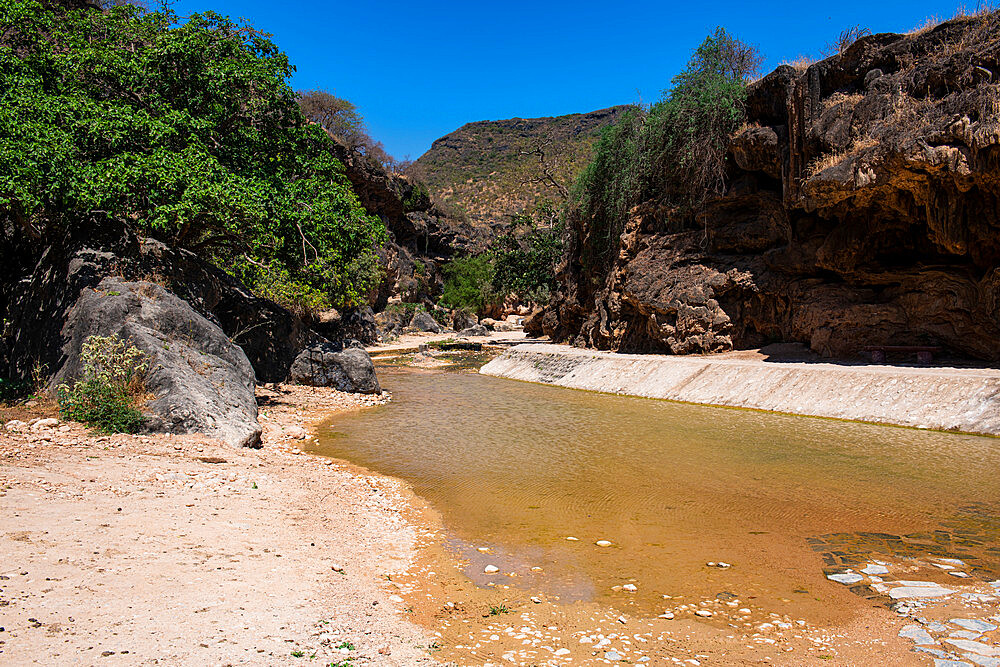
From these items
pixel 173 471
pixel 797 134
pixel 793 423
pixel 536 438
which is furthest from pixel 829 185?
pixel 173 471

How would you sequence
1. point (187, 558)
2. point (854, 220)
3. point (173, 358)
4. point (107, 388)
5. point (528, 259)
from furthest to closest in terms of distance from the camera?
point (528, 259)
point (854, 220)
point (173, 358)
point (107, 388)
point (187, 558)

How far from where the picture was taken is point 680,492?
913cm

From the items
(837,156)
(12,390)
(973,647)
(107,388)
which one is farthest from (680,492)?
(837,156)

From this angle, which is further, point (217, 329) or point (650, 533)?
point (217, 329)

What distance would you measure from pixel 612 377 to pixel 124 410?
17.0 m

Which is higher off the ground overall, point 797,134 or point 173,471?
point 797,134

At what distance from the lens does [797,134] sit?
21.2 metres

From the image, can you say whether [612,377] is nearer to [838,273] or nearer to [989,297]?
[838,273]

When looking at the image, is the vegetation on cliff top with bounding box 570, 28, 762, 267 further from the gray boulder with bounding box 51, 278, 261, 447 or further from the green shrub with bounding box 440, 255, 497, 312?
the green shrub with bounding box 440, 255, 497, 312

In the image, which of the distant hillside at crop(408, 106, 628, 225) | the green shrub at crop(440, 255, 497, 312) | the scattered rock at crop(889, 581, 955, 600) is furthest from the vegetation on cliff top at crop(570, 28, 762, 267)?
the distant hillside at crop(408, 106, 628, 225)

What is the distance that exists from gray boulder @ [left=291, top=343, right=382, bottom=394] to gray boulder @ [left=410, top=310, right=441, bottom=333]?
3745 centimetres

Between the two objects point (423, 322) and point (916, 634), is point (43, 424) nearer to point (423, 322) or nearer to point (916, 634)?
point (916, 634)

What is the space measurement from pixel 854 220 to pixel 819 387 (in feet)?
26.0

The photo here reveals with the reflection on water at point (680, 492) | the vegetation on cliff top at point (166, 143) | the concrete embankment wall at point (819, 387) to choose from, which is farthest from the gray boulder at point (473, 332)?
the reflection on water at point (680, 492)
